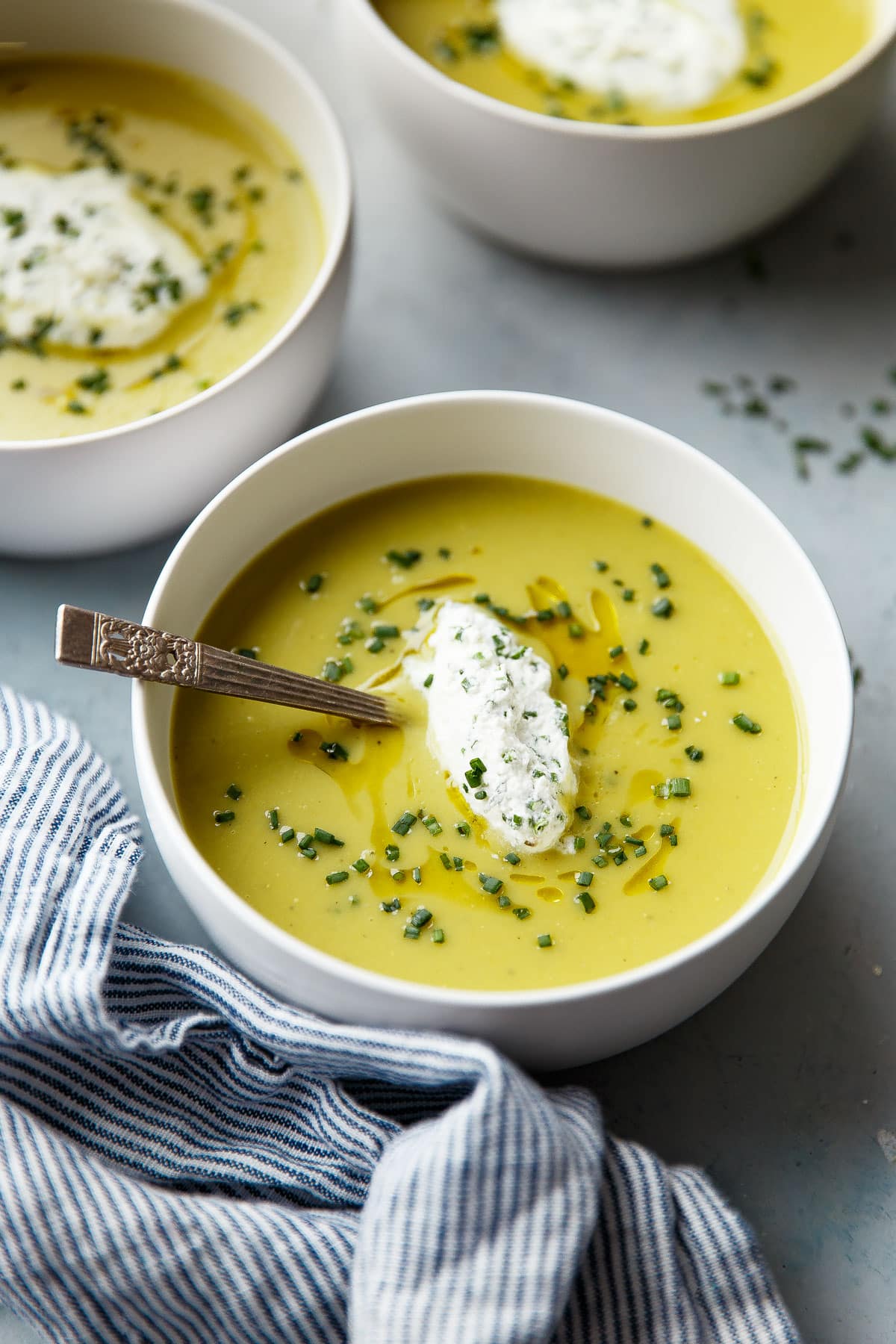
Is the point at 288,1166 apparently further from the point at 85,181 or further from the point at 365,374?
the point at 85,181

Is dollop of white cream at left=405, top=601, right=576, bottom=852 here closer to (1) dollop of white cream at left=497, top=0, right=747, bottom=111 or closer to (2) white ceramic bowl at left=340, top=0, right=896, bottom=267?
(2) white ceramic bowl at left=340, top=0, right=896, bottom=267

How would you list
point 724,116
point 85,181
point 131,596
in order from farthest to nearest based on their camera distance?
point 724,116 → point 85,181 → point 131,596

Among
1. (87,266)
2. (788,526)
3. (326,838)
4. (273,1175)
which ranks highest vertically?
(788,526)

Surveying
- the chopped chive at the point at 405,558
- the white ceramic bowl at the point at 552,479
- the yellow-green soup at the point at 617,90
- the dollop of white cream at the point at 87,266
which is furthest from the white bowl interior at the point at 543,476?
the yellow-green soup at the point at 617,90

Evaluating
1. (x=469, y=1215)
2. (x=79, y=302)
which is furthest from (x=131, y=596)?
(x=469, y=1215)

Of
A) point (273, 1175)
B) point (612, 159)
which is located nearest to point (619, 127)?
point (612, 159)

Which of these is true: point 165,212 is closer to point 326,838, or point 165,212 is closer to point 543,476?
point 543,476
